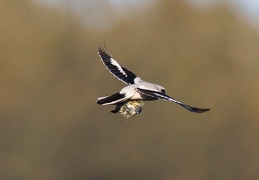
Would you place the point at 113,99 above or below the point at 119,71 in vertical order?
below

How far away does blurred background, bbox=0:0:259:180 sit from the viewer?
29.9m

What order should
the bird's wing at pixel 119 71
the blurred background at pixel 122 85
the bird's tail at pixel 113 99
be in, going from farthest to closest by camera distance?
the blurred background at pixel 122 85 → the bird's wing at pixel 119 71 → the bird's tail at pixel 113 99

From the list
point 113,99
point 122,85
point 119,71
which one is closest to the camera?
point 113,99

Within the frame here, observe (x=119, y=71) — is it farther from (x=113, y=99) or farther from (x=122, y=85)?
(x=122, y=85)

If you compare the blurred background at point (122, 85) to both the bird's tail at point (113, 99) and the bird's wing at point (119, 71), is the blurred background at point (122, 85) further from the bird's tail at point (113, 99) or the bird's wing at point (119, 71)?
the bird's tail at point (113, 99)

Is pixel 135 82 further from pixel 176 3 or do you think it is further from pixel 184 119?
pixel 176 3

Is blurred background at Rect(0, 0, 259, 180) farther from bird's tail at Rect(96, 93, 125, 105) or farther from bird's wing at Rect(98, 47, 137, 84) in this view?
bird's tail at Rect(96, 93, 125, 105)

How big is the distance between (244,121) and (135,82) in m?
16.7

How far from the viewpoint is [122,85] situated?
29.2 metres

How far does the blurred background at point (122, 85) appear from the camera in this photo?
29.9m

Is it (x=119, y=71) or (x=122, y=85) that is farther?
(x=122, y=85)

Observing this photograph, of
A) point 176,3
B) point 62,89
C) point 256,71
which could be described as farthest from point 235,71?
point 62,89

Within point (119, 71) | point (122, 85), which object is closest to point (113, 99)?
point (119, 71)

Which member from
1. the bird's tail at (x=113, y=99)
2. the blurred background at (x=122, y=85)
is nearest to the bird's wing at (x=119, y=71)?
the bird's tail at (x=113, y=99)
